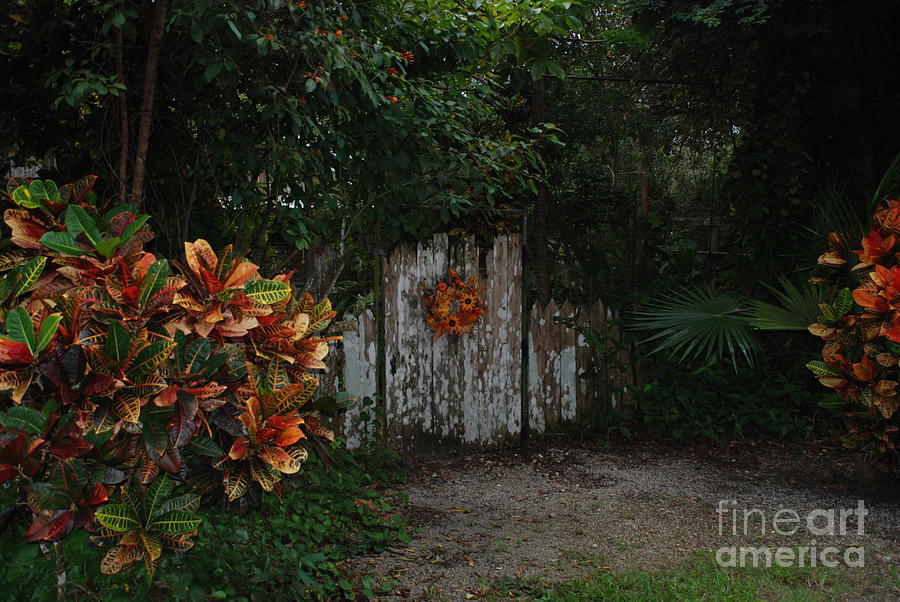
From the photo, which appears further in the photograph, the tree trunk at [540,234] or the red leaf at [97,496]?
the tree trunk at [540,234]

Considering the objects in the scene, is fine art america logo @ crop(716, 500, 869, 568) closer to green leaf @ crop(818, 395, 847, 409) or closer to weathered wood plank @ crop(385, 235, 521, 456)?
green leaf @ crop(818, 395, 847, 409)

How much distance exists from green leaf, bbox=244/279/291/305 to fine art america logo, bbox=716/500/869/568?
233 cm

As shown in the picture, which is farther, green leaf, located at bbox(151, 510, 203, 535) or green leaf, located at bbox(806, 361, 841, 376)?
green leaf, located at bbox(806, 361, 841, 376)

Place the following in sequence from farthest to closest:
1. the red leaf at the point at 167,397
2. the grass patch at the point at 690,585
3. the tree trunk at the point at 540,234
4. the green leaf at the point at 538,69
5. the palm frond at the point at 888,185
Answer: the tree trunk at the point at 540,234 < the palm frond at the point at 888,185 < the green leaf at the point at 538,69 < the grass patch at the point at 690,585 < the red leaf at the point at 167,397

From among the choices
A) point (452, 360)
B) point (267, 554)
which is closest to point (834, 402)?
point (452, 360)

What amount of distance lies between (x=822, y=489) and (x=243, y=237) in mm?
3629

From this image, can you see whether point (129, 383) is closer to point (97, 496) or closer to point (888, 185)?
point (97, 496)

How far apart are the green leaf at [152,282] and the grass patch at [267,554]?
77 cm

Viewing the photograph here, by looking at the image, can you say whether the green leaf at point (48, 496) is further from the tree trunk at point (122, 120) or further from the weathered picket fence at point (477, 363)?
the weathered picket fence at point (477, 363)

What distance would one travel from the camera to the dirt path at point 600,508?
10.6 feet

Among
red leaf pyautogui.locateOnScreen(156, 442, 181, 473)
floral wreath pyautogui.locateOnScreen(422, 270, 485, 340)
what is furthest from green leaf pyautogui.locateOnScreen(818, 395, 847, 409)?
red leaf pyautogui.locateOnScreen(156, 442, 181, 473)

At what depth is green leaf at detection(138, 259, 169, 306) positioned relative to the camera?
1805mm

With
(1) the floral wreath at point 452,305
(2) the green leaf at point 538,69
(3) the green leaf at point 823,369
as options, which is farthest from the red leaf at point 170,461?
(3) the green leaf at point 823,369

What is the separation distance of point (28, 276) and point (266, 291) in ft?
1.87
